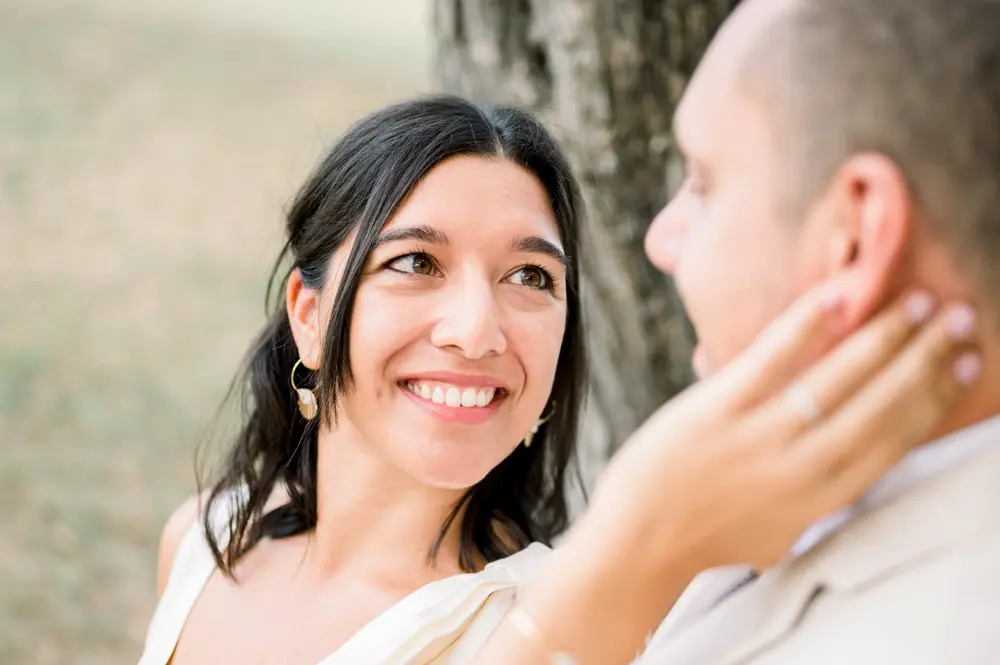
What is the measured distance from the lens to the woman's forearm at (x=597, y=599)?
3.21ft

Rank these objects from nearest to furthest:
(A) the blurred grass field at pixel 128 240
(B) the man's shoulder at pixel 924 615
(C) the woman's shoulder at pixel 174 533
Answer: (B) the man's shoulder at pixel 924 615 → (C) the woman's shoulder at pixel 174 533 → (A) the blurred grass field at pixel 128 240

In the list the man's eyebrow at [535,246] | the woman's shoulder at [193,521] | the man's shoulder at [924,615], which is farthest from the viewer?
the woman's shoulder at [193,521]

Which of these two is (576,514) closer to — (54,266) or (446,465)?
(446,465)

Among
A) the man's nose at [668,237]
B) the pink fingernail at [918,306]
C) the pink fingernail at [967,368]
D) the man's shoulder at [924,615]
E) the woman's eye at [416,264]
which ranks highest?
the woman's eye at [416,264]

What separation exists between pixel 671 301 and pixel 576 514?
1.98ft

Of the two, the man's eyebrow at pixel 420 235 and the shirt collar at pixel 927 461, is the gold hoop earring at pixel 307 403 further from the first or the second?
the shirt collar at pixel 927 461

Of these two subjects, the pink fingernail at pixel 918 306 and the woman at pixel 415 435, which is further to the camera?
the woman at pixel 415 435

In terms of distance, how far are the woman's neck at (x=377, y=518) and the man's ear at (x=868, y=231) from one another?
3.63ft

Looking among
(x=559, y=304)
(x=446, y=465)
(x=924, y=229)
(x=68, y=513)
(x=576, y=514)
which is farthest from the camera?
(x=68, y=513)

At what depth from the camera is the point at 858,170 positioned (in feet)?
2.86

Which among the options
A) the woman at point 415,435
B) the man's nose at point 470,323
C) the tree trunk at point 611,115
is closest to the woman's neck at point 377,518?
the woman at point 415,435

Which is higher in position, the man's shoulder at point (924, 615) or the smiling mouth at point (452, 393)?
the smiling mouth at point (452, 393)

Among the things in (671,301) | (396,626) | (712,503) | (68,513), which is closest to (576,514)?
(671,301)

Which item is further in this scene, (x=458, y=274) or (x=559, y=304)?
(x=559, y=304)
